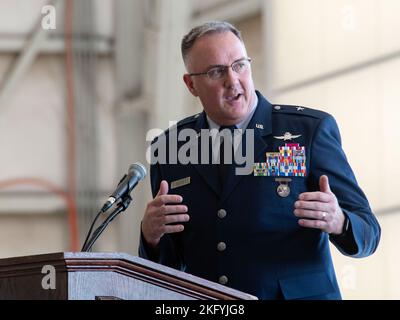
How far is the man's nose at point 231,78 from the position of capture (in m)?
2.69

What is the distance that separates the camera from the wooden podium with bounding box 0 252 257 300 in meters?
1.99

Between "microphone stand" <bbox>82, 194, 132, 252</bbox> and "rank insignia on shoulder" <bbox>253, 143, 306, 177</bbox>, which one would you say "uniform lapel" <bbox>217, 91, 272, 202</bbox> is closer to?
"rank insignia on shoulder" <bbox>253, 143, 306, 177</bbox>

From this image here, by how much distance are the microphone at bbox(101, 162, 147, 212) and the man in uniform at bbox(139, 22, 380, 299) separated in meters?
0.10

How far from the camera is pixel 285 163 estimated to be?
8.64 ft

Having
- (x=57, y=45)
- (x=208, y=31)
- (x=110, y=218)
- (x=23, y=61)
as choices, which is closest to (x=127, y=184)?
(x=110, y=218)

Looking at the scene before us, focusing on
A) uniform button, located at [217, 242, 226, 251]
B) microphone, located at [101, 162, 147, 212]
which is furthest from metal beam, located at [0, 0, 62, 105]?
microphone, located at [101, 162, 147, 212]

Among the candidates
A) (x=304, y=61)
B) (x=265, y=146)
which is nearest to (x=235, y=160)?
(x=265, y=146)

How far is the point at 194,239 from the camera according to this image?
268cm

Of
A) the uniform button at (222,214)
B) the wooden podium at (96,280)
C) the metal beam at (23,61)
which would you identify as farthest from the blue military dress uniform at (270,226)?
the metal beam at (23,61)

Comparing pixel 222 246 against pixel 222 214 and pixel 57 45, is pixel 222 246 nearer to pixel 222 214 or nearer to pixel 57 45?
pixel 222 214

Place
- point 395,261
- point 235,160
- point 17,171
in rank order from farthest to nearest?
1. point 17,171
2. point 395,261
3. point 235,160

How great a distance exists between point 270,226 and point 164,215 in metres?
0.28

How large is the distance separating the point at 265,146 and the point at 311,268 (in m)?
0.36

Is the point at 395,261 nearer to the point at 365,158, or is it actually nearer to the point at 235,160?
the point at 365,158
